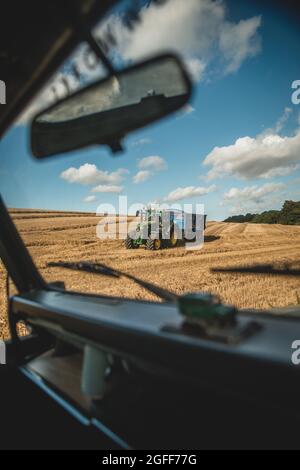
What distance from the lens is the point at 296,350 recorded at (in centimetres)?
87

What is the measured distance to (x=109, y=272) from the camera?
162cm

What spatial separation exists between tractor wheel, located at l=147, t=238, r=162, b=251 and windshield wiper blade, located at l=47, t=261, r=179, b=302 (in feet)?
34.8

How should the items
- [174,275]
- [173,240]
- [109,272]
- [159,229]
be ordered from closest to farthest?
[109,272], [174,275], [159,229], [173,240]

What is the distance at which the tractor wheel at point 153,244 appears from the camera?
12545mm

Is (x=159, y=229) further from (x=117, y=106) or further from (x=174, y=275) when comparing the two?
(x=117, y=106)

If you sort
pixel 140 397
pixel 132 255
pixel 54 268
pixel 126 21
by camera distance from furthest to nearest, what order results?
1. pixel 132 255
2. pixel 54 268
3. pixel 140 397
4. pixel 126 21

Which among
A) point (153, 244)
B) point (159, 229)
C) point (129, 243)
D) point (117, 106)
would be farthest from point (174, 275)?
point (117, 106)

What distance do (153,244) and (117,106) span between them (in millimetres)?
11466

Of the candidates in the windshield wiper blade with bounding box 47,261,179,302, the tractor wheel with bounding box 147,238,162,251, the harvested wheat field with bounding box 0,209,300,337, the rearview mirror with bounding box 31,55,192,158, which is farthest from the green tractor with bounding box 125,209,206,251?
the rearview mirror with bounding box 31,55,192,158

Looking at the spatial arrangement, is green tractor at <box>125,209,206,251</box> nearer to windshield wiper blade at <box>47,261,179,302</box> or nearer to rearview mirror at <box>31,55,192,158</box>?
windshield wiper blade at <box>47,261,179,302</box>

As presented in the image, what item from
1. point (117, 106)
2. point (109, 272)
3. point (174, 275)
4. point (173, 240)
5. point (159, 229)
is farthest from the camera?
point (173, 240)
